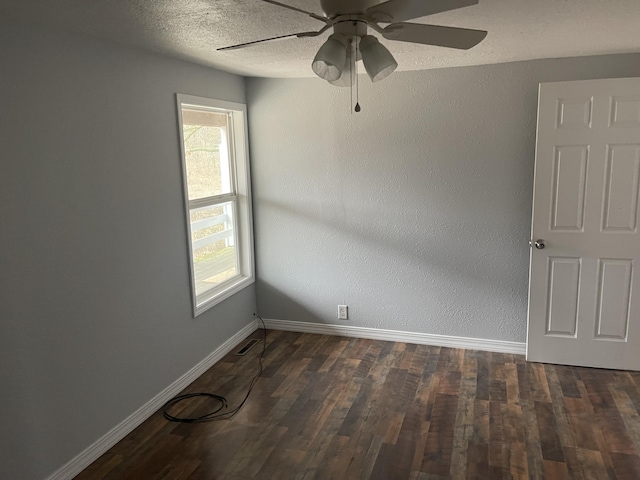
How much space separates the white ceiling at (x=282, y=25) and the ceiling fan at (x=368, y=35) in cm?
25

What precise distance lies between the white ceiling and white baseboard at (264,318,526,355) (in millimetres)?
2093

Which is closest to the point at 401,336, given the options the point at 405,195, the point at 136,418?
the point at 405,195

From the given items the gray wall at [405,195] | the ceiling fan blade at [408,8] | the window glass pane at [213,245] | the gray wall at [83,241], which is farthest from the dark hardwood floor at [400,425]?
the ceiling fan blade at [408,8]

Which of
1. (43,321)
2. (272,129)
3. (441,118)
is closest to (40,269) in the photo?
(43,321)

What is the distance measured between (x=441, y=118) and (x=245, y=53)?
60.3 inches

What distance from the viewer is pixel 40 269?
2.29 m

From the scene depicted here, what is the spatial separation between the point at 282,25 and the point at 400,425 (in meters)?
2.22

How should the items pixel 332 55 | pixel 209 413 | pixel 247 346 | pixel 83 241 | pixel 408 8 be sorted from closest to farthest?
pixel 408 8 < pixel 332 55 < pixel 83 241 < pixel 209 413 < pixel 247 346

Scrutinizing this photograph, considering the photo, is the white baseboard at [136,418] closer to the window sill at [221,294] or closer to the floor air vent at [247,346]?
the floor air vent at [247,346]

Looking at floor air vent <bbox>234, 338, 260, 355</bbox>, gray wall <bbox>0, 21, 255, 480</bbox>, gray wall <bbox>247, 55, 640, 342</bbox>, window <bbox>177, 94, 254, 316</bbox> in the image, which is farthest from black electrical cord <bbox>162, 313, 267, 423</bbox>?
gray wall <bbox>247, 55, 640, 342</bbox>

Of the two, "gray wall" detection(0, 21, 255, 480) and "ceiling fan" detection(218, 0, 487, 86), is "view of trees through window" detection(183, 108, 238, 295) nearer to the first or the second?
"gray wall" detection(0, 21, 255, 480)

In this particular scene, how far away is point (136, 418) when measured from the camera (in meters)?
2.95

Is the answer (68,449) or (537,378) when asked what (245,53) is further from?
(537,378)

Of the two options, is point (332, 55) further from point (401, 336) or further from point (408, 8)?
point (401, 336)
